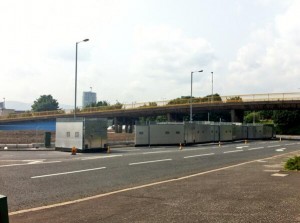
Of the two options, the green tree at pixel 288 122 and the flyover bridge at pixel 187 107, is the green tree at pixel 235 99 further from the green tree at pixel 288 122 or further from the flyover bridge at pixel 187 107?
the green tree at pixel 288 122

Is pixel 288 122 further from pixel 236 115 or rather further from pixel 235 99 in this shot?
pixel 235 99

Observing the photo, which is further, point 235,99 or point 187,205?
point 235,99

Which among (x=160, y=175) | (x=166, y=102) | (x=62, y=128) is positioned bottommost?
(x=160, y=175)

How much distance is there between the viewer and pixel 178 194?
9.28 m

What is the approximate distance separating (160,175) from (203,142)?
92.6ft

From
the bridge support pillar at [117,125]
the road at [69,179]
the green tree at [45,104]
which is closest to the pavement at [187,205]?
the road at [69,179]

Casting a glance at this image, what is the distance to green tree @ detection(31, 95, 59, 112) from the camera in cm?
17888

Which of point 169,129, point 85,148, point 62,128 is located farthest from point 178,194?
point 169,129

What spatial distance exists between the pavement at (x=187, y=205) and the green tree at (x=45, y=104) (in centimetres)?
17602

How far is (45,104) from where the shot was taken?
587ft

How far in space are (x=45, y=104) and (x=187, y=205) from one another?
179 m

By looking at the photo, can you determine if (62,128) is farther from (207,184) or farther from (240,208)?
(240,208)

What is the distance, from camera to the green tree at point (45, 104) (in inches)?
7042

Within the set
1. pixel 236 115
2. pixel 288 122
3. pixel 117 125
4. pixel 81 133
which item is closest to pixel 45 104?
pixel 117 125
